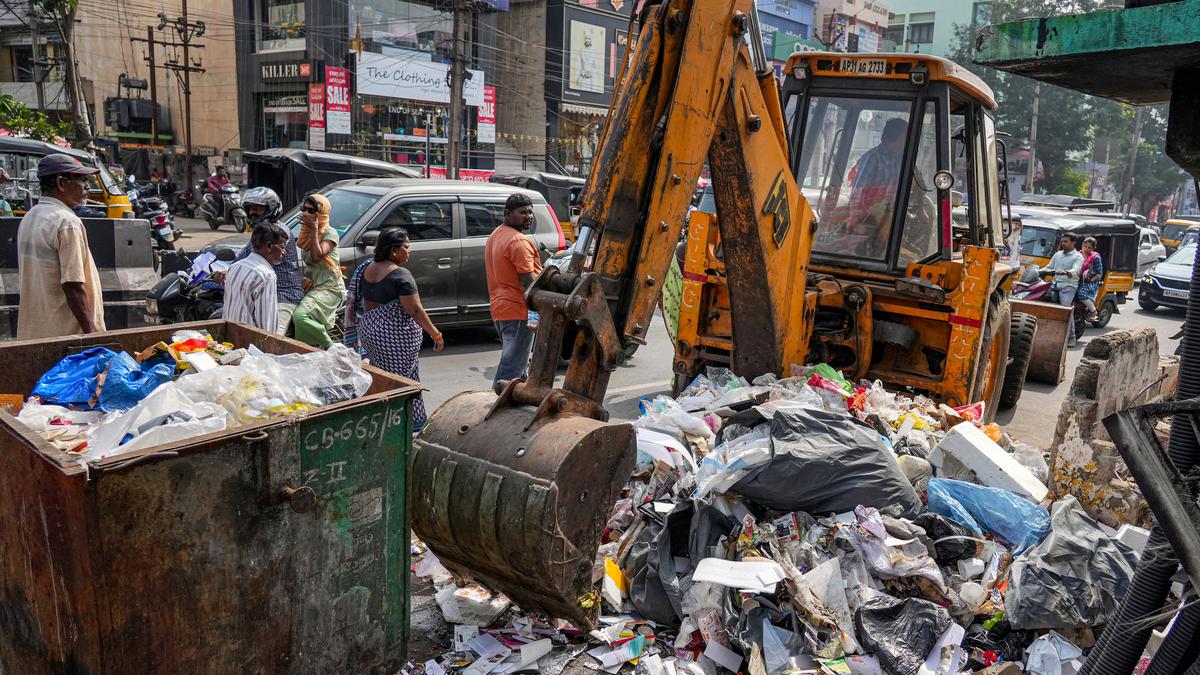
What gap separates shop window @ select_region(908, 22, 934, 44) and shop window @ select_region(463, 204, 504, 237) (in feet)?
191

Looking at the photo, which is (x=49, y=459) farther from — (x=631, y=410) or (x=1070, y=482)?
(x=631, y=410)

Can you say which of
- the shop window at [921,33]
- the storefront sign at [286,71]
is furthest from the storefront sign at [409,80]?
the shop window at [921,33]

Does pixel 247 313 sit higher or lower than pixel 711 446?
higher

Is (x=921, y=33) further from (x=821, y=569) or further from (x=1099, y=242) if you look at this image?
(x=821, y=569)

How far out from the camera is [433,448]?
3.51 m

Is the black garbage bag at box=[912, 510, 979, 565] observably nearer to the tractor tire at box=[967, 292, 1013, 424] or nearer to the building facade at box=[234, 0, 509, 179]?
the tractor tire at box=[967, 292, 1013, 424]

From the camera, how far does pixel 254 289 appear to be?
4.98 meters

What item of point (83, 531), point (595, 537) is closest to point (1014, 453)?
point (595, 537)

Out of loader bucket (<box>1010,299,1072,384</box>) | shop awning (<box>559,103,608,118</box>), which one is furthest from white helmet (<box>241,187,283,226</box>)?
shop awning (<box>559,103,608,118</box>)

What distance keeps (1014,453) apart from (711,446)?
1989 millimetres

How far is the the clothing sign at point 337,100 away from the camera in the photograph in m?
29.1

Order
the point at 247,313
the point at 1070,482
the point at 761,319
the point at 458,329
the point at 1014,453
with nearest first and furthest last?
the point at 1070,482 → the point at 247,313 → the point at 1014,453 → the point at 761,319 → the point at 458,329

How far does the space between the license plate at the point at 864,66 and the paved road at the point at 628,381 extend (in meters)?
3.45

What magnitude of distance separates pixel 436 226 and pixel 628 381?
2.82 meters
